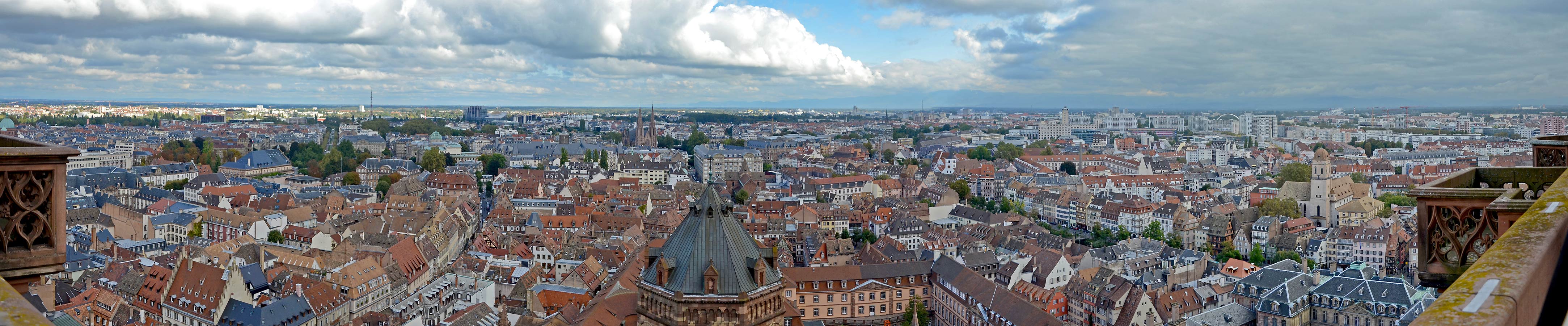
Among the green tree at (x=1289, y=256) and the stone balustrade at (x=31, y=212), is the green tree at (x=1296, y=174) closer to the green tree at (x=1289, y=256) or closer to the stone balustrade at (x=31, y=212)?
the green tree at (x=1289, y=256)

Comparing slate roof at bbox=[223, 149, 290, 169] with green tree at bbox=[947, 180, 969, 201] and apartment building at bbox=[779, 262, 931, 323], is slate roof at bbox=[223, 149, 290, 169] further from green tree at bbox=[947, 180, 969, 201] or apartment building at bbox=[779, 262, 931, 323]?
apartment building at bbox=[779, 262, 931, 323]

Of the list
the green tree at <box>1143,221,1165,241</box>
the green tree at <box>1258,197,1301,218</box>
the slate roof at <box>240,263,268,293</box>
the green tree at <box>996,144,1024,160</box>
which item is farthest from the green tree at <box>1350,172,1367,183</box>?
the slate roof at <box>240,263,268,293</box>

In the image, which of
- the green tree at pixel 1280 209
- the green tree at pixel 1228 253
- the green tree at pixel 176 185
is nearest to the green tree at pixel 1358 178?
the green tree at pixel 1280 209

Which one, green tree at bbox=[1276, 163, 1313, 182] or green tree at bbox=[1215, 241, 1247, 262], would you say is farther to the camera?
green tree at bbox=[1276, 163, 1313, 182]

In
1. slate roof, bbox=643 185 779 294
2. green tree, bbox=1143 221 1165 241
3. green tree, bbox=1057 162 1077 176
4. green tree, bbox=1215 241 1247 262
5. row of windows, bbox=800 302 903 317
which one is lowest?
row of windows, bbox=800 302 903 317

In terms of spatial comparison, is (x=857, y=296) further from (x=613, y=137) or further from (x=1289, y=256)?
(x=613, y=137)

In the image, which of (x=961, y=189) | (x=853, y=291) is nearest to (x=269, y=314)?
(x=853, y=291)
